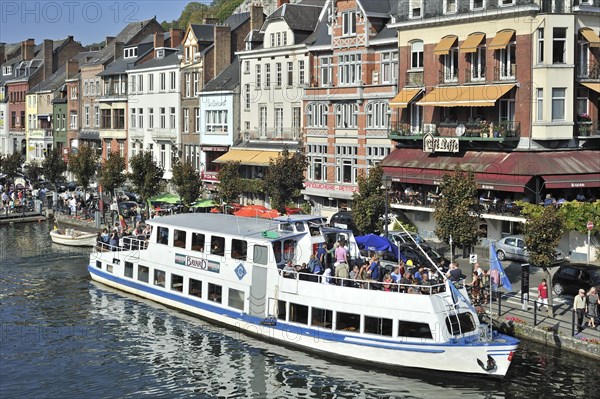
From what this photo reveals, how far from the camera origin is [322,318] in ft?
112

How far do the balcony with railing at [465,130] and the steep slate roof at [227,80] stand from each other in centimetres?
2189

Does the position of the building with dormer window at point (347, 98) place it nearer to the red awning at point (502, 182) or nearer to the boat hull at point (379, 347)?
the red awning at point (502, 182)

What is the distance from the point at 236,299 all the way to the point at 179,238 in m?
4.87

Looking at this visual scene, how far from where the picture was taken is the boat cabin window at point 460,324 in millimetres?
31234

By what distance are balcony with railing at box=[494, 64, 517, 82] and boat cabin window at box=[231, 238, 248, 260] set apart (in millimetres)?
21097

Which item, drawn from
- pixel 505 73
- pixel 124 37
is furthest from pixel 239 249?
pixel 124 37

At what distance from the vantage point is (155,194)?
66812mm

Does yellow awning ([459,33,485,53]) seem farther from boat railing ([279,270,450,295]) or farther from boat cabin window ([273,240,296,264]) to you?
boat cabin window ([273,240,296,264])

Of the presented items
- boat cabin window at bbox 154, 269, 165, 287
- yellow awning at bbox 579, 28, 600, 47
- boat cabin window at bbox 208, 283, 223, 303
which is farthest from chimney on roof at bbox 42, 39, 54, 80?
boat cabin window at bbox 208, 283, 223, 303

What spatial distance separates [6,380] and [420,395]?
1480cm

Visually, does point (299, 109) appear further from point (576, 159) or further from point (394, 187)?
point (576, 159)

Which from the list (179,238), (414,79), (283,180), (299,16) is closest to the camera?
(179,238)

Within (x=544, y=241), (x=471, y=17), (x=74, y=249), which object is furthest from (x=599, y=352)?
(x=74, y=249)

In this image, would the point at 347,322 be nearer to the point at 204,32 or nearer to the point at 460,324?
the point at 460,324
